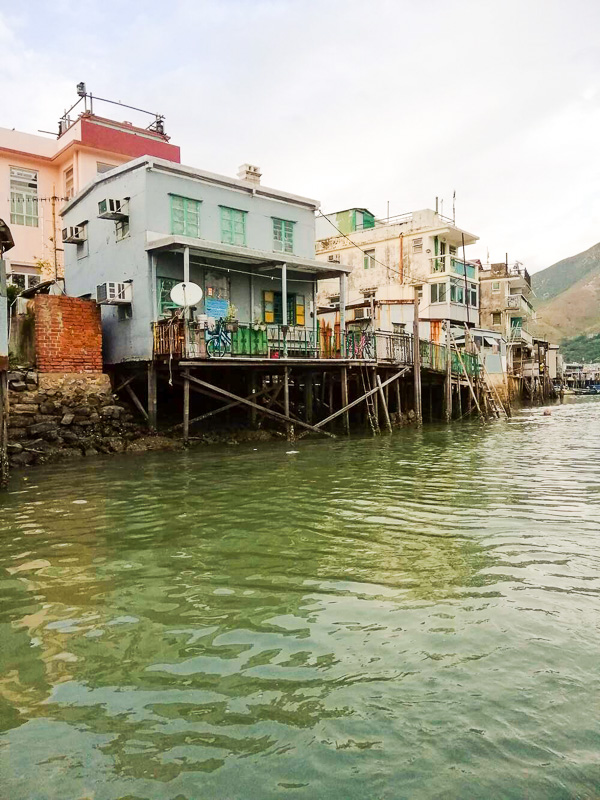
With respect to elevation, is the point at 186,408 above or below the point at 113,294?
below

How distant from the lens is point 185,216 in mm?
20125

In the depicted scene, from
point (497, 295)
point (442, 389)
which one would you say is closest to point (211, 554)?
point (442, 389)

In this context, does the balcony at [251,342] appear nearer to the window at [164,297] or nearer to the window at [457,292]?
the window at [164,297]

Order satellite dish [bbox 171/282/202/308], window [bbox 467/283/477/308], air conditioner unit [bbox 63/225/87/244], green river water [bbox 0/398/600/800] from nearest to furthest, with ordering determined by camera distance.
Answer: green river water [bbox 0/398/600/800]
satellite dish [bbox 171/282/202/308]
air conditioner unit [bbox 63/225/87/244]
window [bbox 467/283/477/308]

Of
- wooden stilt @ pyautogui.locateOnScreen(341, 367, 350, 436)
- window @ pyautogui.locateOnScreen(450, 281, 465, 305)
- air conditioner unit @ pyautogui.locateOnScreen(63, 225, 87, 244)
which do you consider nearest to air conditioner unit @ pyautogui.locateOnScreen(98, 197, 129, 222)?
air conditioner unit @ pyautogui.locateOnScreen(63, 225, 87, 244)

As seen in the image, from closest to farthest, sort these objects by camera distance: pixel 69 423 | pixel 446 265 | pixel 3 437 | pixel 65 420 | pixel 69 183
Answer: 1. pixel 3 437
2. pixel 65 420
3. pixel 69 423
4. pixel 69 183
5. pixel 446 265

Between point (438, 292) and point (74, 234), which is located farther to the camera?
point (438, 292)

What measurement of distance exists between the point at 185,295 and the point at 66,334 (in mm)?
3392

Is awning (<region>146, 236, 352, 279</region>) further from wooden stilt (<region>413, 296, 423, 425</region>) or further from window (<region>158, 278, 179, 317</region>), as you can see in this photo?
wooden stilt (<region>413, 296, 423, 425</region>)

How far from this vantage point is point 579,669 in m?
3.86

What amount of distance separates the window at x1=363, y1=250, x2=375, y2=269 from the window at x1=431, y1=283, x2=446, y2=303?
4361 mm

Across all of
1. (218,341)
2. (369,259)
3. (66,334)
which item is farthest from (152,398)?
(369,259)

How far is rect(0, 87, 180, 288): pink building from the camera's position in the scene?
77.8 ft

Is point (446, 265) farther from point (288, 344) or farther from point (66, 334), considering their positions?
point (66, 334)
